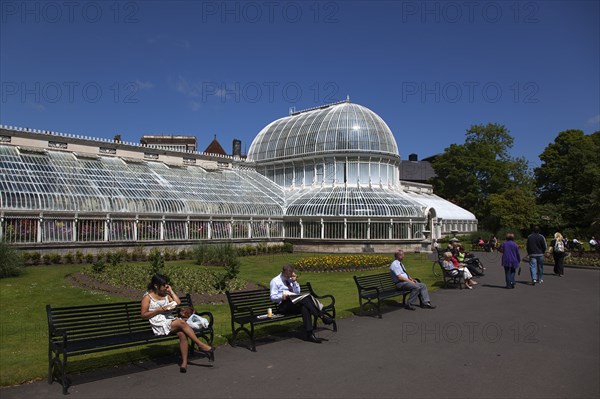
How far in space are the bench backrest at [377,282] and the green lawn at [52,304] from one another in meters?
0.71

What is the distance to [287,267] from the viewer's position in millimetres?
9531

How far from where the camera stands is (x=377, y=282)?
41.7 feet

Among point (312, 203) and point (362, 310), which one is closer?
point (362, 310)

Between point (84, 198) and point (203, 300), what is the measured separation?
607 inches

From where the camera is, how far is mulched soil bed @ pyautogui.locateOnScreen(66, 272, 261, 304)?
44.2ft

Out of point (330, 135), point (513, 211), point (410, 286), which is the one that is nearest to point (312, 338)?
point (410, 286)

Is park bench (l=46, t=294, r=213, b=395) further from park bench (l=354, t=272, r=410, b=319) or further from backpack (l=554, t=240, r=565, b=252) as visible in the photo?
backpack (l=554, t=240, r=565, b=252)

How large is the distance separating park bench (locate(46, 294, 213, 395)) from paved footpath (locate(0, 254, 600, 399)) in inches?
14.8

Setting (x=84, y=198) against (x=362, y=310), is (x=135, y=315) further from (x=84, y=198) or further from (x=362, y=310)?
(x=84, y=198)

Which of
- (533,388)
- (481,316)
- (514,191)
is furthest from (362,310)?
(514,191)

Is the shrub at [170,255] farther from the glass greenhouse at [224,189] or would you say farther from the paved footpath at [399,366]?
the paved footpath at [399,366]

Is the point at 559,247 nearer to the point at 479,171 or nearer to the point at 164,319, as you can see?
the point at 164,319

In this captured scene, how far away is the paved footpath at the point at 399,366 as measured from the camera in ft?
20.8

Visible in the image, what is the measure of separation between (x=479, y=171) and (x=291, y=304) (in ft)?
177
